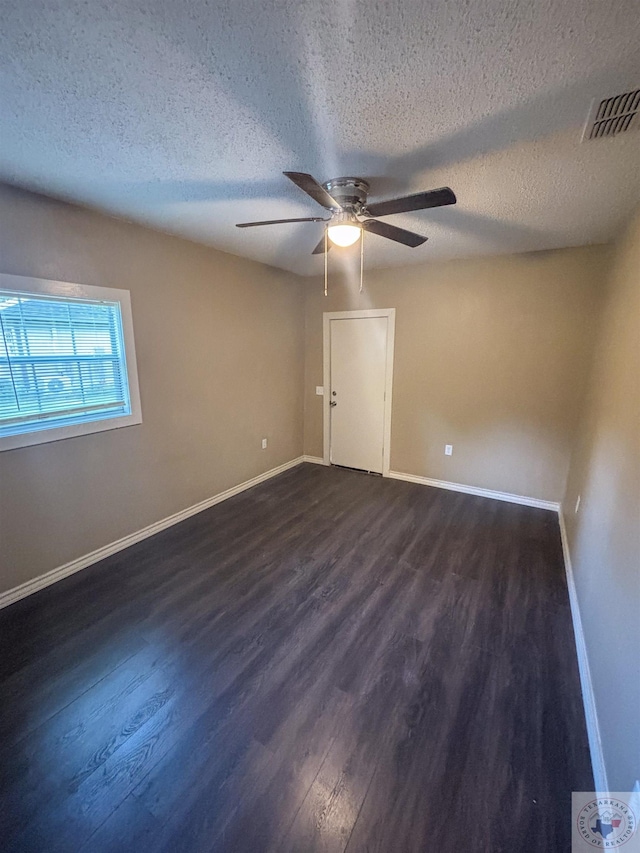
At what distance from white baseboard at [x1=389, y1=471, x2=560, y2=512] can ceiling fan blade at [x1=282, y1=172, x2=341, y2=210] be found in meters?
3.20

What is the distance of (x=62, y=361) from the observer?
2344 mm

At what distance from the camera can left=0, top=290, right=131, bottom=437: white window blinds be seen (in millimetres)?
2107

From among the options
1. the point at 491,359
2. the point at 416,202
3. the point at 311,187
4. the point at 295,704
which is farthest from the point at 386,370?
the point at 295,704

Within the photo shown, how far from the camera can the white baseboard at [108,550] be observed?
225 cm

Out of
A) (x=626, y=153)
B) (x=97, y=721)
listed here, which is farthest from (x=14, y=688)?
(x=626, y=153)

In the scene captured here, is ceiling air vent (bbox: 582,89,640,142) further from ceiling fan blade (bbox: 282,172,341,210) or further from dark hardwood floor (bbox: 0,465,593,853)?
dark hardwood floor (bbox: 0,465,593,853)

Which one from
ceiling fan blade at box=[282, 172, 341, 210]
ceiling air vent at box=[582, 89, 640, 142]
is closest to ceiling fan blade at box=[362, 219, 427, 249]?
ceiling fan blade at box=[282, 172, 341, 210]

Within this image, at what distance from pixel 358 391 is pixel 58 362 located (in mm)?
3067

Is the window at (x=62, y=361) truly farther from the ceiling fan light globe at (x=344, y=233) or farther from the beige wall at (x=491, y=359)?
the beige wall at (x=491, y=359)

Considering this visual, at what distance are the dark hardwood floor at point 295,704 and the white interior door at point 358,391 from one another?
181 centimetres

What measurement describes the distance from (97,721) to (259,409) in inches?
118

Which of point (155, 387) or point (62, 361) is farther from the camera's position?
point (155, 387)

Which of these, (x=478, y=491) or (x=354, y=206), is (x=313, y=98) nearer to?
(x=354, y=206)

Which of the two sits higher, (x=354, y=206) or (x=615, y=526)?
(x=354, y=206)
